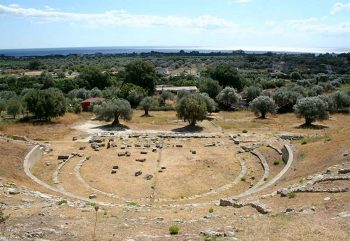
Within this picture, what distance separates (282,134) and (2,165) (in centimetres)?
3516

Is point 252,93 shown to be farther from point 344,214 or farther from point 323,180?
point 344,214

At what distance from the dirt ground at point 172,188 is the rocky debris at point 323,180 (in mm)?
622

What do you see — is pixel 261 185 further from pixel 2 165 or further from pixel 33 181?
pixel 2 165

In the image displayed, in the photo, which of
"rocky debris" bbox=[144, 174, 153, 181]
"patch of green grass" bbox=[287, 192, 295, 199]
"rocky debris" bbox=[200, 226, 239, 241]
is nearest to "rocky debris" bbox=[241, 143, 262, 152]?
"rocky debris" bbox=[144, 174, 153, 181]

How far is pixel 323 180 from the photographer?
25.5 metres

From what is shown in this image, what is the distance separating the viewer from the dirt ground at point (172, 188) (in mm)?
17266

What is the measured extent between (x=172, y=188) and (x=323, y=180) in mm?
12371

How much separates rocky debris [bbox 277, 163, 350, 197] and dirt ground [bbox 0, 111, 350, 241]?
0.62m

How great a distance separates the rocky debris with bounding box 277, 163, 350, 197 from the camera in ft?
76.8

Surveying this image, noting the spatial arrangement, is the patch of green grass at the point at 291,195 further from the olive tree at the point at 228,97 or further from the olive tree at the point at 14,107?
the olive tree at the point at 228,97

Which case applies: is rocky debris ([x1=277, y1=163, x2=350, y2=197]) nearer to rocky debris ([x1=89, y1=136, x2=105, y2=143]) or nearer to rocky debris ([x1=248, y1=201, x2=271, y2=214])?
rocky debris ([x1=248, y1=201, x2=271, y2=214])

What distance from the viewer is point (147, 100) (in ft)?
241

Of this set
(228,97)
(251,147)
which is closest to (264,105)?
(228,97)

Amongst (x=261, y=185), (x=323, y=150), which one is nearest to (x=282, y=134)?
(x=323, y=150)
